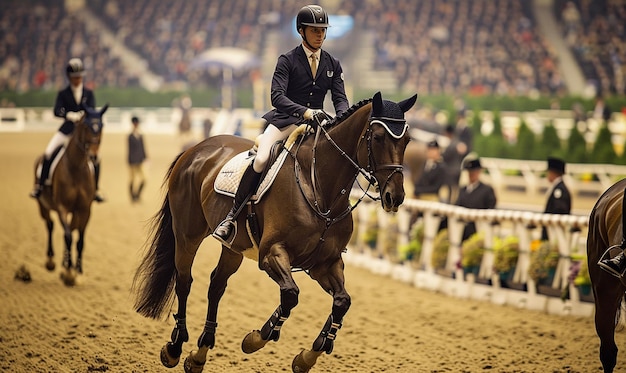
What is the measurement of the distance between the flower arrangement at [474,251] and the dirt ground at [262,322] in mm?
516

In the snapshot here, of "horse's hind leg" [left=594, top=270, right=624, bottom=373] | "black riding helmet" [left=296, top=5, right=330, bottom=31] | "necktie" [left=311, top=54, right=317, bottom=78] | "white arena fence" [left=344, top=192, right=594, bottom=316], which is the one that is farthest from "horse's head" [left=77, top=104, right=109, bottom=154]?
"horse's hind leg" [left=594, top=270, right=624, bottom=373]

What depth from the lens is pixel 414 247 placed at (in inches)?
489

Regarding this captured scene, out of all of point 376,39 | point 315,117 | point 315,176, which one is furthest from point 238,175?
point 376,39

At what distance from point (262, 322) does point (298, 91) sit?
11.8 ft

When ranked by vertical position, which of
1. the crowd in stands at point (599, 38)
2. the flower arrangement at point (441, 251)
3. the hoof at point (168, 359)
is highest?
the crowd in stands at point (599, 38)

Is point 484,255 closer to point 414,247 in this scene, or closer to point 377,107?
point 414,247

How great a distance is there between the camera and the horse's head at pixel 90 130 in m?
11.1

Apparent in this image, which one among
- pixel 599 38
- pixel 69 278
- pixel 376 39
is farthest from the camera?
pixel 376 39

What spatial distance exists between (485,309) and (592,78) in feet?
98.8

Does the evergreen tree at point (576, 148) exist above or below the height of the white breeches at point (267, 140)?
below

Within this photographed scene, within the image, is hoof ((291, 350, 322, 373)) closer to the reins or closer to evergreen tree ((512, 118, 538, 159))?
the reins

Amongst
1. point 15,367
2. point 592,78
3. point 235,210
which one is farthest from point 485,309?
point 592,78

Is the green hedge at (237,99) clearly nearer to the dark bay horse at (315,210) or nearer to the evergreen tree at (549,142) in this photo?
the evergreen tree at (549,142)

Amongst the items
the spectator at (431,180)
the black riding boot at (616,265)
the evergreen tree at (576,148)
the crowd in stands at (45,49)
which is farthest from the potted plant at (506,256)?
the crowd in stands at (45,49)
